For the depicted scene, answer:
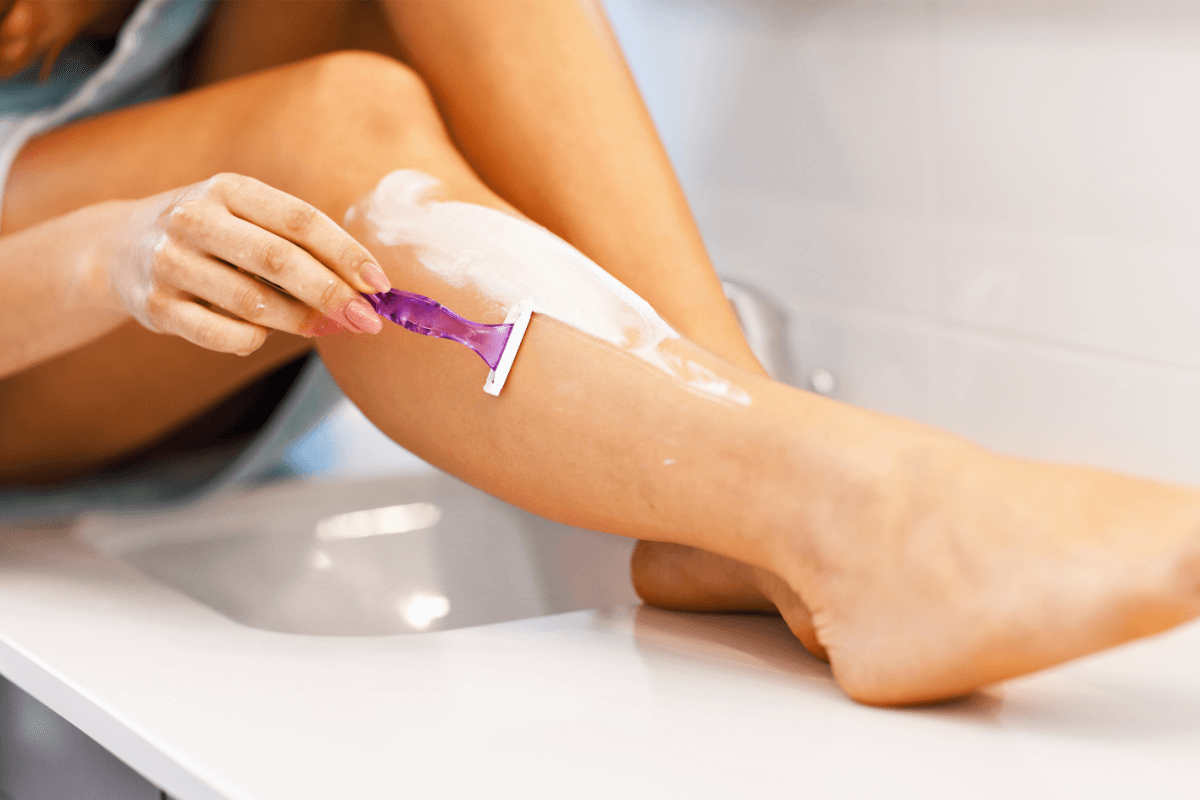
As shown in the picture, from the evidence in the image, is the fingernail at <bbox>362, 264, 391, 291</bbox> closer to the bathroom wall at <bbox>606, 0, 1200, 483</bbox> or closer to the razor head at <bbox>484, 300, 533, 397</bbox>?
the razor head at <bbox>484, 300, 533, 397</bbox>

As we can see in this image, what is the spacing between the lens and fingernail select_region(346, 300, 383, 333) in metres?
0.53

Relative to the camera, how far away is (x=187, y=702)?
49 cm

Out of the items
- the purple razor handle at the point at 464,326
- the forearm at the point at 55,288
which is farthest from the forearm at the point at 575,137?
the forearm at the point at 55,288

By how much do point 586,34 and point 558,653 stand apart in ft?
1.16

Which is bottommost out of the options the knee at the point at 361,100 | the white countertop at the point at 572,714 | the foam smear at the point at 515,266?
the white countertop at the point at 572,714

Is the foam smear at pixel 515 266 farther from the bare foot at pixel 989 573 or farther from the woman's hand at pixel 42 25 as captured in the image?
the woman's hand at pixel 42 25

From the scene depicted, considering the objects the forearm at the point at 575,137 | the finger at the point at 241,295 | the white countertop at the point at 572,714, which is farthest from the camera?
the forearm at the point at 575,137

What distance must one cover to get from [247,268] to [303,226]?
3cm

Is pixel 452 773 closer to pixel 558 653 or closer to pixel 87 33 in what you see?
pixel 558 653

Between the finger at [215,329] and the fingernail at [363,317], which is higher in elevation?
the fingernail at [363,317]

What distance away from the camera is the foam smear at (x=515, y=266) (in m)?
0.54

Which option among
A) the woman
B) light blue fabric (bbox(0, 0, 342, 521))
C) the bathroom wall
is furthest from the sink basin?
the bathroom wall

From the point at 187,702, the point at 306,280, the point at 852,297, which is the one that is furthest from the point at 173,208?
the point at 852,297

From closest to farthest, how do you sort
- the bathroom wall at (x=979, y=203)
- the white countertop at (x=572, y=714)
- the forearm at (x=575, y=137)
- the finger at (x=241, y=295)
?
the white countertop at (x=572, y=714) < the finger at (x=241, y=295) < the forearm at (x=575, y=137) < the bathroom wall at (x=979, y=203)
